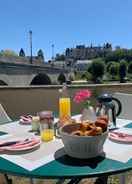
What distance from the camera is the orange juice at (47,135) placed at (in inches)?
56.8

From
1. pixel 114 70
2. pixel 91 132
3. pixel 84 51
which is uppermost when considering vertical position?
pixel 84 51

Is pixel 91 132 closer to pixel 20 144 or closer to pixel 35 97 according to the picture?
pixel 20 144

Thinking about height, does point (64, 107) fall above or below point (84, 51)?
below

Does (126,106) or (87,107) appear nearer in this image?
(87,107)

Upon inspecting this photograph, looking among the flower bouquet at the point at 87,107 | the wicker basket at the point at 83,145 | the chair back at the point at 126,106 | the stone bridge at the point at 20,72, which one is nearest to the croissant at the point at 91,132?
the wicker basket at the point at 83,145

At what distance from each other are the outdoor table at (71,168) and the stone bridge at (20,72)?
2007 centimetres

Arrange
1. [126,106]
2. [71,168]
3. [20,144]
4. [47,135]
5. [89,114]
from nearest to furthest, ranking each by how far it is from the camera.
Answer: [71,168]
[20,144]
[47,135]
[89,114]
[126,106]

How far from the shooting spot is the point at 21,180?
2387 mm

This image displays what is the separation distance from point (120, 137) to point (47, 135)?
14.0 inches

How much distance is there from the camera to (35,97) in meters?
3.63

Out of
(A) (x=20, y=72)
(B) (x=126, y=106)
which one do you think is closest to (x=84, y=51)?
(A) (x=20, y=72)

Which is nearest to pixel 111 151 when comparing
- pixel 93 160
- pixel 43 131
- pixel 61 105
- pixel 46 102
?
pixel 93 160

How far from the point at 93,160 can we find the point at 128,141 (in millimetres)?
299

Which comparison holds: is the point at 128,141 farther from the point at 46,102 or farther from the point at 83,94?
the point at 46,102
